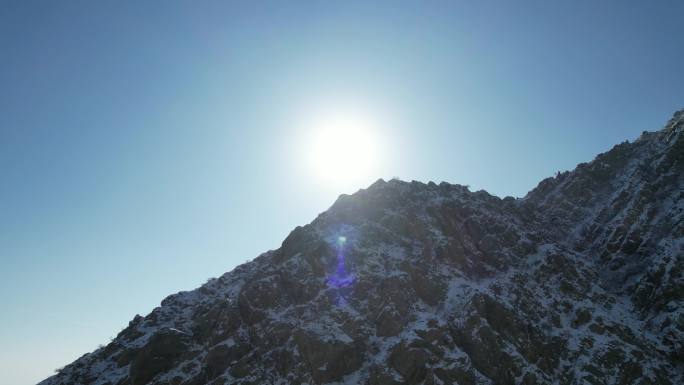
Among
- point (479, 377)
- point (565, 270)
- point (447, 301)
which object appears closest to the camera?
point (479, 377)

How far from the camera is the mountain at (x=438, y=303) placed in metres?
52.4

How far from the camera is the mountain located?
52438 mm

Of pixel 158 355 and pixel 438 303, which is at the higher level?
pixel 158 355

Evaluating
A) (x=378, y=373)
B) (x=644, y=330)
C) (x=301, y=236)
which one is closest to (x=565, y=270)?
(x=644, y=330)

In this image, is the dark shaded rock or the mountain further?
the dark shaded rock

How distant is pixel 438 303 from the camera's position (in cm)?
6141

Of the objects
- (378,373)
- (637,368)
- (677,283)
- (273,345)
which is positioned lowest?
(637,368)

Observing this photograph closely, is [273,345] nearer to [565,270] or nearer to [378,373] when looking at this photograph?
[378,373]

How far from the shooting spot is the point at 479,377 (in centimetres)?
A: 4994

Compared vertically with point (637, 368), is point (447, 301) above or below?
above

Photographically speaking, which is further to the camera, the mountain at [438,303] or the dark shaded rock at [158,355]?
the dark shaded rock at [158,355]

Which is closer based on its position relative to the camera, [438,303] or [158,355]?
[158,355]

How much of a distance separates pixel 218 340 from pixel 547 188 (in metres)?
79.0

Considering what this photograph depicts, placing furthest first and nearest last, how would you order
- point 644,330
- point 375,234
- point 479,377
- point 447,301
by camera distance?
point 375,234 → point 447,301 → point 644,330 → point 479,377
